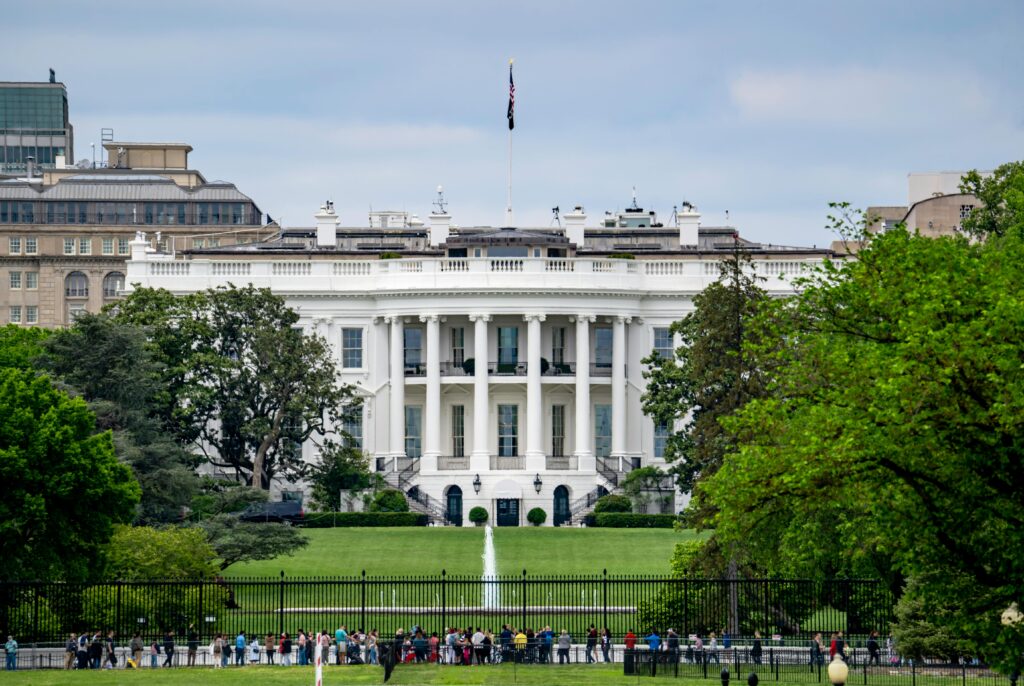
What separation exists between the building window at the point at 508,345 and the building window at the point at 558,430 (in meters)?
3.12

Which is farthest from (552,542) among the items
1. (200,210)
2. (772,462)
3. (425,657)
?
(200,210)

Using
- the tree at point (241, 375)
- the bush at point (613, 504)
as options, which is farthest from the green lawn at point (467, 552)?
the tree at point (241, 375)

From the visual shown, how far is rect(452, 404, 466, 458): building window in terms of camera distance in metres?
114

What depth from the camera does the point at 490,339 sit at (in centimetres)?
11369

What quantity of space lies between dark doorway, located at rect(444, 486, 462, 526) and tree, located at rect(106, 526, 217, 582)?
36.2 metres

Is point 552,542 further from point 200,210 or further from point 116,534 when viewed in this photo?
point 200,210

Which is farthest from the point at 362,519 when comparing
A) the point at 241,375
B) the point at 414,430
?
the point at 414,430

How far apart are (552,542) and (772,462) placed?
41.6 m

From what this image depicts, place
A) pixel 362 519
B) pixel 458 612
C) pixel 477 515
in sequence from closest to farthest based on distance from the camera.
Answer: pixel 458 612, pixel 362 519, pixel 477 515

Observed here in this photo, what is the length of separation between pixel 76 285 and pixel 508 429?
258ft

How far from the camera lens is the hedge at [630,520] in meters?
98.5

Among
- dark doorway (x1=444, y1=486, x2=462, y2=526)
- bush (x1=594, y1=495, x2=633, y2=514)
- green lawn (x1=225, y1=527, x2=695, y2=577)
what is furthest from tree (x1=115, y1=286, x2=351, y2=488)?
bush (x1=594, y1=495, x2=633, y2=514)

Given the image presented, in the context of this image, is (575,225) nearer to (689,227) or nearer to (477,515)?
(689,227)

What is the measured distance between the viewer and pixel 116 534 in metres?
69.3
